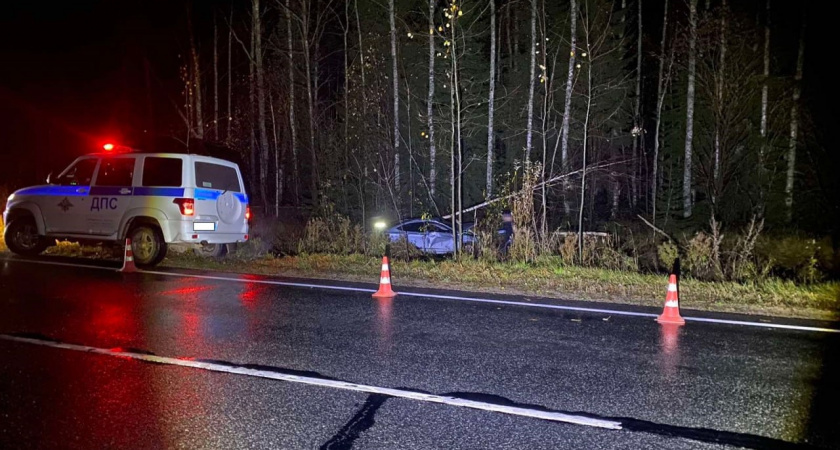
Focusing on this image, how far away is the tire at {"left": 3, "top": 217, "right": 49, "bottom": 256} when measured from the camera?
12.8 metres

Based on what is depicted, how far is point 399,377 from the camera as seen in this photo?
509cm

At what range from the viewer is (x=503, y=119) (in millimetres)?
27172

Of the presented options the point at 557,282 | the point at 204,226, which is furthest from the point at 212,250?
the point at 557,282

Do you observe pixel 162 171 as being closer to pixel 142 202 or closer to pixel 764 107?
pixel 142 202

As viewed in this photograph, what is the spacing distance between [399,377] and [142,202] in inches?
340

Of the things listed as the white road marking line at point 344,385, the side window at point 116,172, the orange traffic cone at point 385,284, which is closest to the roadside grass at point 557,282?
the orange traffic cone at point 385,284

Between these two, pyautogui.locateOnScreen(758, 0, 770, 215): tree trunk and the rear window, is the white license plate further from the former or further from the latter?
pyautogui.locateOnScreen(758, 0, 770, 215): tree trunk

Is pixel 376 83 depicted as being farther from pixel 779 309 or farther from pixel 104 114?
pixel 104 114

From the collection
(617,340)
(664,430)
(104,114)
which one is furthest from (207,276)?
(104,114)

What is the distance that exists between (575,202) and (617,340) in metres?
23.7

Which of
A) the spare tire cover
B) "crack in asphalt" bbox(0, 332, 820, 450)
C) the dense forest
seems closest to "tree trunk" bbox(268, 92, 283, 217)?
the dense forest

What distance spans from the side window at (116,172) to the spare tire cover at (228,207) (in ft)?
6.11

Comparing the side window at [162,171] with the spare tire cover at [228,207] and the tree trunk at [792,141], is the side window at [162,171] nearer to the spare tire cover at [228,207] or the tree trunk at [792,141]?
the spare tire cover at [228,207]

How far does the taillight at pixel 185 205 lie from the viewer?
432 inches
